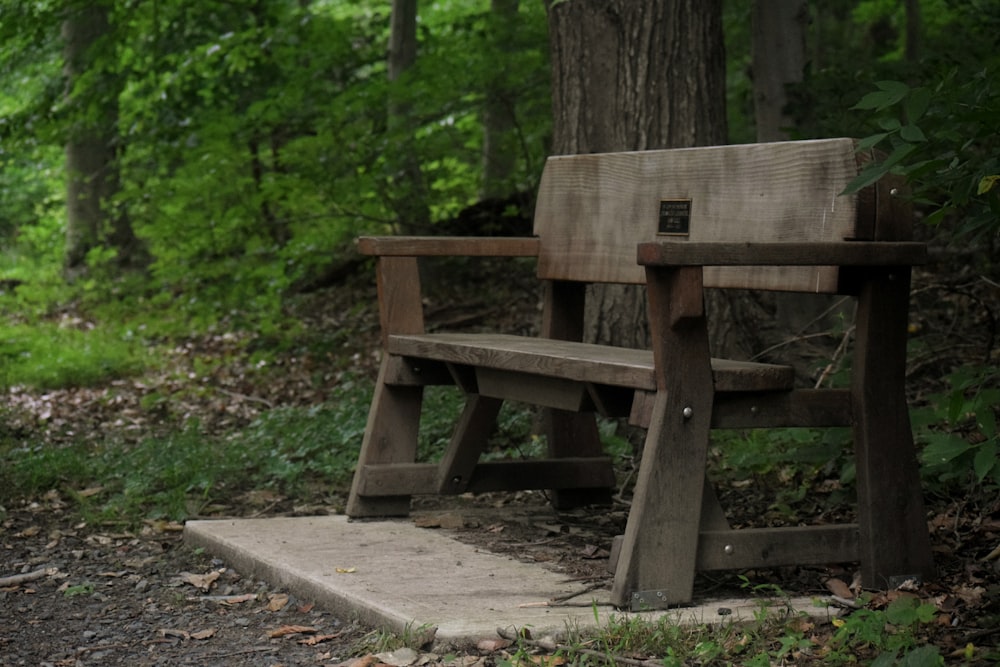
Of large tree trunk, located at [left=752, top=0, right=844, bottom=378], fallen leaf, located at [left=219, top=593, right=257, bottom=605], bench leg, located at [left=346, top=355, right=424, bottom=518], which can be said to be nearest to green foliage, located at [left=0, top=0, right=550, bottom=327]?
large tree trunk, located at [left=752, top=0, right=844, bottom=378]

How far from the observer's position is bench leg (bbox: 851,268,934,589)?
3268mm

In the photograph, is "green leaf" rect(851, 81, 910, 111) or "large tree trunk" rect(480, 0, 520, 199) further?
"large tree trunk" rect(480, 0, 520, 199)

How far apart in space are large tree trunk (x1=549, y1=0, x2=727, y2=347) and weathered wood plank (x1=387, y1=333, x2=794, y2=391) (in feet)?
3.80

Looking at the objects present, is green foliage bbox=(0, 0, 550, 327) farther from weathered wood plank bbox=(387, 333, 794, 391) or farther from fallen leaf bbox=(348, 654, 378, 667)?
fallen leaf bbox=(348, 654, 378, 667)

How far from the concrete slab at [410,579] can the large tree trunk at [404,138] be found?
3982 mm

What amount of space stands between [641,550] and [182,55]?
6.43 m

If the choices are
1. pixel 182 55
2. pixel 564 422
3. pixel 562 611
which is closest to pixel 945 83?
pixel 562 611

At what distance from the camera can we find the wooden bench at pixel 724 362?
302cm

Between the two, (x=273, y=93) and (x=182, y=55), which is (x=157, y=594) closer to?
(x=273, y=93)

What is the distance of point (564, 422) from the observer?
445cm

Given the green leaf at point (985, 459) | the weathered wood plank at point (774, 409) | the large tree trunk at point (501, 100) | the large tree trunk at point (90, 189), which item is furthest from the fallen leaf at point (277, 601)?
the large tree trunk at point (90, 189)

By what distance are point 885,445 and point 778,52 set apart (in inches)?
129

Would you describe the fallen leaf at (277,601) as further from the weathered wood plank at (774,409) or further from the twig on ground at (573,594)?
the weathered wood plank at (774,409)

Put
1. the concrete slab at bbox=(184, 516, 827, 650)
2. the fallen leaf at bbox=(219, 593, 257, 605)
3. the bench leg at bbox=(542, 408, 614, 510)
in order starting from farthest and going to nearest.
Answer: the bench leg at bbox=(542, 408, 614, 510), the fallen leaf at bbox=(219, 593, 257, 605), the concrete slab at bbox=(184, 516, 827, 650)
